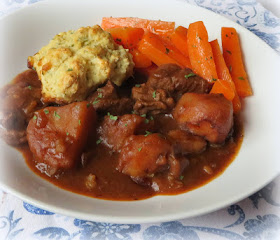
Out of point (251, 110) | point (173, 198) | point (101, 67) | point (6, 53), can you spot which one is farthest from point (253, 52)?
point (6, 53)

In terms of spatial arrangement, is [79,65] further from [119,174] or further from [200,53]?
[200,53]

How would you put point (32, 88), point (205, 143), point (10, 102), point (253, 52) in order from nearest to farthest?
point (205, 143) → point (10, 102) → point (32, 88) → point (253, 52)

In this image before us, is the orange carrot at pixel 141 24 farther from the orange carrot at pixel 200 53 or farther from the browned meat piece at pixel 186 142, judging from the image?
the browned meat piece at pixel 186 142

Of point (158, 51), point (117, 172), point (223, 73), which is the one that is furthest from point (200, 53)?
point (117, 172)

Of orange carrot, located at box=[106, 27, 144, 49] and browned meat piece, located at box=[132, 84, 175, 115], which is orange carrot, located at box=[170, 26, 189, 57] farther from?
browned meat piece, located at box=[132, 84, 175, 115]

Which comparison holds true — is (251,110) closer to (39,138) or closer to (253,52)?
(253,52)

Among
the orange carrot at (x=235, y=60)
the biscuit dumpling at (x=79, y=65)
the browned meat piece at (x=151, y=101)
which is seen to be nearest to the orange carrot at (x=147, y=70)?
the biscuit dumpling at (x=79, y=65)

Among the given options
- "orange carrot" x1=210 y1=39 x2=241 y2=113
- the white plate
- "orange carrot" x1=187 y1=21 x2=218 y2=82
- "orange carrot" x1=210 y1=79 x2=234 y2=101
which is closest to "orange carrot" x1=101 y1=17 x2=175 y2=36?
the white plate
